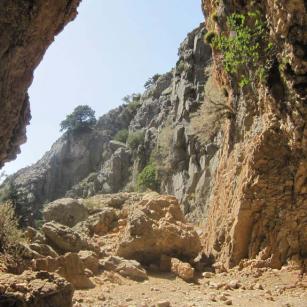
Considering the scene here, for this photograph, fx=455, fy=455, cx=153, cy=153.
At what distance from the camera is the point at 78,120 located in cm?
5766

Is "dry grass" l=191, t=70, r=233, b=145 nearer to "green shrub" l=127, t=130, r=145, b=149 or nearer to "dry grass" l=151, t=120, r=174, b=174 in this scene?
"dry grass" l=151, t=120, r=174, b=174

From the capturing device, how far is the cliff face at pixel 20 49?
23.4 feet

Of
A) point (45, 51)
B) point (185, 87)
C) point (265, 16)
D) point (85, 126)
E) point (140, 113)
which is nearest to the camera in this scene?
point (45, 51)

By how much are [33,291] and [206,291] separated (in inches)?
201

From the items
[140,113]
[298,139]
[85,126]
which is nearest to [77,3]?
[298,139]

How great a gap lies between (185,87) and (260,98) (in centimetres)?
2128

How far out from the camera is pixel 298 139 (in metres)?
9.83

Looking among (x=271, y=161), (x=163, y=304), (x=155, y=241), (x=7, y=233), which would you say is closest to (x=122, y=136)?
(x=155, y=241)

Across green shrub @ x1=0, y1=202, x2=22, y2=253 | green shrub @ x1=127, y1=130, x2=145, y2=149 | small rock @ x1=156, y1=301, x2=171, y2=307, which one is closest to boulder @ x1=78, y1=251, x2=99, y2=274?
green shrub @ x1=0, y1=202, x2=22, y2=253

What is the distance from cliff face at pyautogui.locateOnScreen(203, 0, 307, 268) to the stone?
104 centimetres

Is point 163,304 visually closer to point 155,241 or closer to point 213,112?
point 155,241

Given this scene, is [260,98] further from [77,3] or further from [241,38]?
[77,3]

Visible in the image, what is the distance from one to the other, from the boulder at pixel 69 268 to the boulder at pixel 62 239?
1854 millimetres

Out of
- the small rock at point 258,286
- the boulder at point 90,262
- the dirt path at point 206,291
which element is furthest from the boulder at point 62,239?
the small rock at point 258,286
